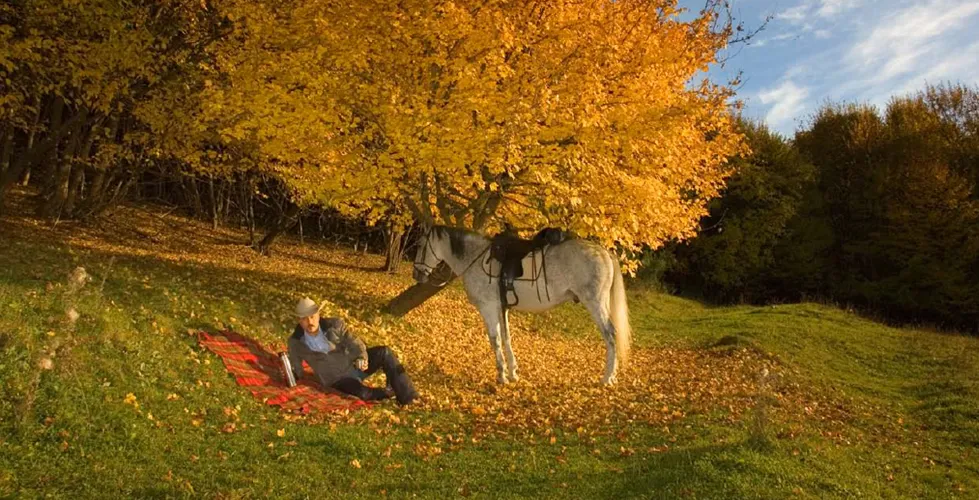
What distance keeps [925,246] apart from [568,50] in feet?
109

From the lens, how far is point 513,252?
11.9 metres

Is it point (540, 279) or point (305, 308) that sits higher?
point (540, 279)

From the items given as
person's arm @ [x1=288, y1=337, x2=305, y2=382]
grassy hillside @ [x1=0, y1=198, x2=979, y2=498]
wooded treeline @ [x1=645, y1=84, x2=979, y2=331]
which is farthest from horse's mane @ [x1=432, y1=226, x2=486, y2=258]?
wooded treeline @ [x1=645, y1=84, x2=979, y2=331]

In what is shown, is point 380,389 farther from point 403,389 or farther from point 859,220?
point 859,220

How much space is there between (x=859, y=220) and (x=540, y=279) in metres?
39.7

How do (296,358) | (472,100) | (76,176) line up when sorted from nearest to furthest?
(296,358) → (472,100) → (76,176)

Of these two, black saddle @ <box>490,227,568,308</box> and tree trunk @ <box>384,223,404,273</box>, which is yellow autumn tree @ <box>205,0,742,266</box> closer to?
black saddle @ <box>490,227,568,308</box>

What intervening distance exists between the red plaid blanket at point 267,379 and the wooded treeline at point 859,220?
29918 millimetres

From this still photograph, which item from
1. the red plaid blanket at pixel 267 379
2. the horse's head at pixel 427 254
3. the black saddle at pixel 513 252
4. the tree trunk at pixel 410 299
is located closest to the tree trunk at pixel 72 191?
the tree trunk at pixel 410 299

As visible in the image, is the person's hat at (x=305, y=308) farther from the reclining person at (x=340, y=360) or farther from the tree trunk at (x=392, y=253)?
the tree trunk at (x=392, y=253)

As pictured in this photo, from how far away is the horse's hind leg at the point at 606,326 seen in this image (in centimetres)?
1174

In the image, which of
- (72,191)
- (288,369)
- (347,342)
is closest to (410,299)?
(347,342)

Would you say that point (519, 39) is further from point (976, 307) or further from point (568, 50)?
point (976, 307)

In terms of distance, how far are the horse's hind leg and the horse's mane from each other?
251 cm
